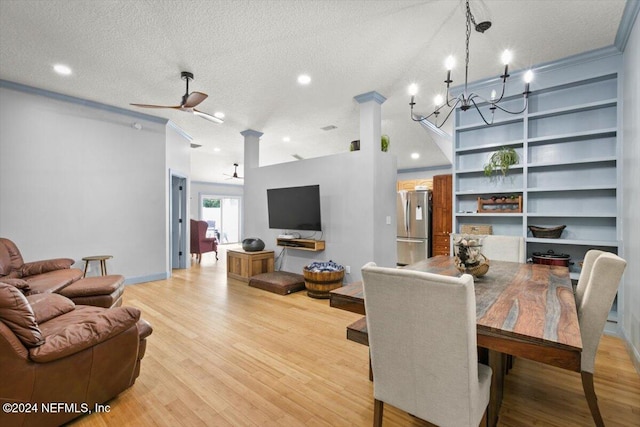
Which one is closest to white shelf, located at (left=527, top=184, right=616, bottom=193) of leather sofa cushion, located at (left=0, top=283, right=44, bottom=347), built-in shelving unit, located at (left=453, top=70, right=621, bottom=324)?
built-in shelving unit, located at (left=453, top=70, right=621, bottom=324)

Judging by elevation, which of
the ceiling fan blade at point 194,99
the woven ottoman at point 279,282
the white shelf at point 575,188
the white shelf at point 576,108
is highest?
the ceiling fan blade at point 194,99

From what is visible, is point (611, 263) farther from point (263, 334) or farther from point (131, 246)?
point (131, 246)

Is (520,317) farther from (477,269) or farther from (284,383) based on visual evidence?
(284,383)

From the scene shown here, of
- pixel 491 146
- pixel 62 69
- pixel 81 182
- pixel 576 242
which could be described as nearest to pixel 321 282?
pixel 491 146

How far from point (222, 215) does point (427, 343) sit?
39.7 ft

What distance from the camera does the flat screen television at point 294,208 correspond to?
4.70 metres

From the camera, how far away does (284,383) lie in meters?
2.08

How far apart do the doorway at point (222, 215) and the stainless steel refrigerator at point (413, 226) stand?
742 centimetres

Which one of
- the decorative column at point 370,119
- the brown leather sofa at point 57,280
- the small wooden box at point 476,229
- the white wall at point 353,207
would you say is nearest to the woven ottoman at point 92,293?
the brown leather sofa at point 57,280

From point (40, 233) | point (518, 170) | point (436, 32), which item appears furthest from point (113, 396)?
point (518, 170)

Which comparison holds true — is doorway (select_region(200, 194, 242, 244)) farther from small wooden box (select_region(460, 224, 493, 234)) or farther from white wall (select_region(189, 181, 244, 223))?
small wooden box (select_region(460, 224, 493, 234))

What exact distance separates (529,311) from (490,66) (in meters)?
3.05

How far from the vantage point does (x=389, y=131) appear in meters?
5.90

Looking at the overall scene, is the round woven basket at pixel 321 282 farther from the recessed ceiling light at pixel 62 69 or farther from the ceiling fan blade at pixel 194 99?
the recessed ceiling light at pixel 62 69
